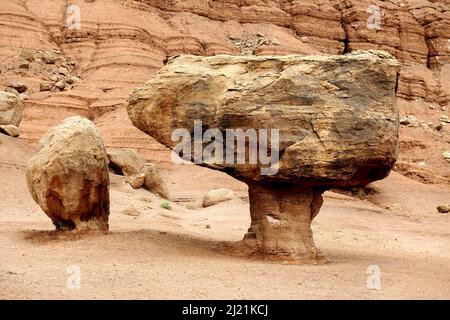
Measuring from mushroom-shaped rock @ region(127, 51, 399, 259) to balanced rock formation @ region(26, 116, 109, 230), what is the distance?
4.08 ft

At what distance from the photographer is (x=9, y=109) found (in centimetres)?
2427

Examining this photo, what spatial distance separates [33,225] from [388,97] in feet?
29.2

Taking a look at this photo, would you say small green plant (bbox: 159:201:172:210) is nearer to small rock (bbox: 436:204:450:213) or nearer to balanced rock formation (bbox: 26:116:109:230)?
balanced rock formation (bbox: 26:116:109:230)

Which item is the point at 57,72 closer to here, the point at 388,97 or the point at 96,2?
the point at 96,2

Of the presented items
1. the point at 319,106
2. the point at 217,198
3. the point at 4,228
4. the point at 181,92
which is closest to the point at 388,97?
the point at 319,106

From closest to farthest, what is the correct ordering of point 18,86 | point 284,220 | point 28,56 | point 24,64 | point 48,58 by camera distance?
point 284,220
point 18,86
point 24,64
point 28,56
point 48,58

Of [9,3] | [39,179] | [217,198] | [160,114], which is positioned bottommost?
[217,198]

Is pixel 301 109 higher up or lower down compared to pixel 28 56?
lower down

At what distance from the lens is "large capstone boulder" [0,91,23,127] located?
2384cm

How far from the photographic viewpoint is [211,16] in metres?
51.5

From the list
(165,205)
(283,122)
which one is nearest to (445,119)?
(165,205)

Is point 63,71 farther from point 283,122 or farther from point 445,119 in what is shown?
point 445,119

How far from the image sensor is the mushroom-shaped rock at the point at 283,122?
1009cm

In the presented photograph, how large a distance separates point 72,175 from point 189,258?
3.02 metres
